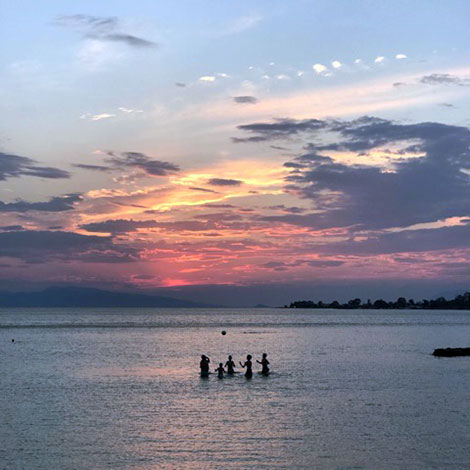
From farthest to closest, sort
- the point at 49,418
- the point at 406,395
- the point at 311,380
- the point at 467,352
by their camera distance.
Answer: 1. the point at 467,352
2. the point at 311,380
3. the point at 406,395
4. the point at 49,418

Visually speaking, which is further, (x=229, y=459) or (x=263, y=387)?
(x=263, y=387)

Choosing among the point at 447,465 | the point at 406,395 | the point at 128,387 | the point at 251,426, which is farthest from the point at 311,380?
the point at 447,465

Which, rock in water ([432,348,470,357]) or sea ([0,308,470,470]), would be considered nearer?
sea ([0,308,470,470])

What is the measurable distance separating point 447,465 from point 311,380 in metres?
26.9

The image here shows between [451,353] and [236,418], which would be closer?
[236,418]

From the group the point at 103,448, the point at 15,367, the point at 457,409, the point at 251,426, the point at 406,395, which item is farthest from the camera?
the point at 15,367

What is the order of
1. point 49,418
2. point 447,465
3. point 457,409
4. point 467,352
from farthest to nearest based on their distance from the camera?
point 467,352, point 457,409, point 49,418, point 447,465

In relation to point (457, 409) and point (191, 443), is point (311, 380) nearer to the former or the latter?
point (457, 409)

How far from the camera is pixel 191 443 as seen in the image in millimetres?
29250

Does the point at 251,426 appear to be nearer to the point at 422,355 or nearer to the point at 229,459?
the point at 229,459

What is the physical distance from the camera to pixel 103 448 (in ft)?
93.9

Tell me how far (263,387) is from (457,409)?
48.7 ft

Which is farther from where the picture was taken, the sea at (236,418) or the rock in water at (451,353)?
the rock in water at (451,353)

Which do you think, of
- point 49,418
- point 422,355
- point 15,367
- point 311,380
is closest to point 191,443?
point 49,418
